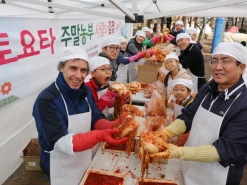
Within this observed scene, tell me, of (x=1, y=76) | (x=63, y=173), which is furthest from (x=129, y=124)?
(x=1, y=76)

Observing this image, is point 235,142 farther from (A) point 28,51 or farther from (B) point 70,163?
(A) point 28,51

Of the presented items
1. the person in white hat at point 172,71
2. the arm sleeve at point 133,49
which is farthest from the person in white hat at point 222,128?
the arm sleeve at point 133,49

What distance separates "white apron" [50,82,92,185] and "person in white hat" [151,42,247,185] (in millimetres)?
735

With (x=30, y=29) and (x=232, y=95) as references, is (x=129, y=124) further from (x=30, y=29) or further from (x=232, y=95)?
(x=30, y=29)

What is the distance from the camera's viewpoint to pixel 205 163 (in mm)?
1629

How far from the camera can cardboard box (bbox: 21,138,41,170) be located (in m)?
3.10

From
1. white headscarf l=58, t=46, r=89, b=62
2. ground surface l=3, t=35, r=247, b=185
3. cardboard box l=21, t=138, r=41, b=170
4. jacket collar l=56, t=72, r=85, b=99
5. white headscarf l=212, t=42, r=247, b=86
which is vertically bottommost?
ground surface l=3, t=35, r=247, b=185

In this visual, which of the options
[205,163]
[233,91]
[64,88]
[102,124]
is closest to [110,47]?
[102,124]

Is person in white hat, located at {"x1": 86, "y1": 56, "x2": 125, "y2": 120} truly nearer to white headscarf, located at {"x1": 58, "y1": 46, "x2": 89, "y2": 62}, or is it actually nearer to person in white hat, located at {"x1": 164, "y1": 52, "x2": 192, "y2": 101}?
white headscarf, located at {"x1": 58, "y1": 46, "x2": 89, "y2": 62}

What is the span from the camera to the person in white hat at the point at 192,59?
14.1 ft

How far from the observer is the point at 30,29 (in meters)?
3.05

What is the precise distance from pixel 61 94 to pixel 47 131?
319mm

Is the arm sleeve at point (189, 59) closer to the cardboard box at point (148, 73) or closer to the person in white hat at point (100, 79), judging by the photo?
the cardboard box at point (148, 73)

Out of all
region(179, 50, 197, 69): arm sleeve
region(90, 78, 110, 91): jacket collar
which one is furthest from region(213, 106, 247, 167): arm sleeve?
region(179, 50, 197, 69): arm sleeve
